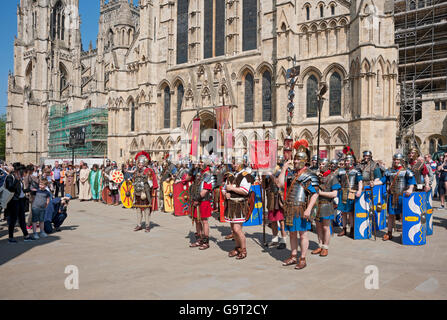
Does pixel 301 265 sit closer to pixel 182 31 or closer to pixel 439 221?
pixel 439 221

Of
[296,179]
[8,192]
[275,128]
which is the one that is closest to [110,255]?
[8,192]

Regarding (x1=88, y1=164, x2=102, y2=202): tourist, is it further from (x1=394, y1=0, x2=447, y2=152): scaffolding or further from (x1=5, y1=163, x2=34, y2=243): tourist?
(x1=394, y1=0, x2=447, y2=152): scaffolding

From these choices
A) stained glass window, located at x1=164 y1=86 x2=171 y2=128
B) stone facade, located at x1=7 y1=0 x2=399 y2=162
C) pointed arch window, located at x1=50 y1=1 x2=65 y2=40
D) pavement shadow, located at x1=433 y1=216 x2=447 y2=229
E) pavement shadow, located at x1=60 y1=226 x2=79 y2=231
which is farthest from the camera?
pointed arch window, located at x1=50 y1=1 x2=65 y2=40

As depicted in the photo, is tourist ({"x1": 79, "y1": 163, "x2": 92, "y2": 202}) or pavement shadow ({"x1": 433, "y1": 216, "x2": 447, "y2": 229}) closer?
pavement shadow ({"x1": 433, "y1": 216, "x2": 447, "y2": 229})

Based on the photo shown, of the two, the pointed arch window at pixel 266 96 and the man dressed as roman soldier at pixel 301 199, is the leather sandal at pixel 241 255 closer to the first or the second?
the man dressed as roman soldier at pixel 301 199

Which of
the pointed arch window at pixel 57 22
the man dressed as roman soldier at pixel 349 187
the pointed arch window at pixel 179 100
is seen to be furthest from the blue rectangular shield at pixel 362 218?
the pointed arch window at pixel 57 22

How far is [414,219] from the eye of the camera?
278 inches

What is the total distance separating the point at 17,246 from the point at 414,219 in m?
8.67

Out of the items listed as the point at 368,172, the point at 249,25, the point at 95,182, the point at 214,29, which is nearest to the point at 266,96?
the point at 249,25

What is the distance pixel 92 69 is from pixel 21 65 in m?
11.7

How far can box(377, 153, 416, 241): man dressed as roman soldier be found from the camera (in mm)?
7493

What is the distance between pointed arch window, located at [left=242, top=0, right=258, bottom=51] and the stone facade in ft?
0.25

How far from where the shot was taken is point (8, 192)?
7324mm

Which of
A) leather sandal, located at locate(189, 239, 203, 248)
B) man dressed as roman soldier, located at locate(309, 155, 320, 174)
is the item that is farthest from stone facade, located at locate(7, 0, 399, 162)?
leather sandal, located at locate(189, 239, 203, 248)
